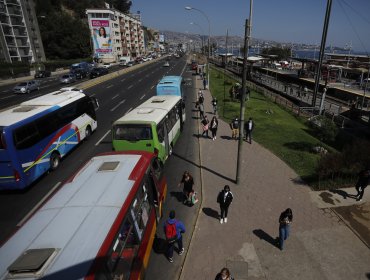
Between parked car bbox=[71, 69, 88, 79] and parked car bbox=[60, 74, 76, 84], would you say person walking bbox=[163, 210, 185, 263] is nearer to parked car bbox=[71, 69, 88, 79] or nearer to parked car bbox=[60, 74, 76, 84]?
parked car bbox=[60, 74, 76, 84]

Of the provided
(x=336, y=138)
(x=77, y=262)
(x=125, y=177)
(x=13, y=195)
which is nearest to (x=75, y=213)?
(x=77, y=262)

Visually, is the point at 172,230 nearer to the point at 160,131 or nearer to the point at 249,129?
the point at 160,131

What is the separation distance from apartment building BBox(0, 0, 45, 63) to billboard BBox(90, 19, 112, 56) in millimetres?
19898

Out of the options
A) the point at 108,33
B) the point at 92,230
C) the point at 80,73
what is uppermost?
the point at 108,33

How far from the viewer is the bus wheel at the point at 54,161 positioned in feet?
43.8

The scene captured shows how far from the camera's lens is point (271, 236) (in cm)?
868

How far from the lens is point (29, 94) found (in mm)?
36375

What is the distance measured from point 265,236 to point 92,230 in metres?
6.04

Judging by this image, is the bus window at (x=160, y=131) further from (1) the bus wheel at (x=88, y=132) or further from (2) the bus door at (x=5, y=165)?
(1) the bus wheel at (x=88, y=132)

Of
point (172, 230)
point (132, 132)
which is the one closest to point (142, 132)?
point (132, 132)

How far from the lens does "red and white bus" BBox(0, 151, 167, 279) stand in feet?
13.8

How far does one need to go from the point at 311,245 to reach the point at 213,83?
37.2 metres

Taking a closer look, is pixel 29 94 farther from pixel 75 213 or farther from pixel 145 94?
pixel 75 213

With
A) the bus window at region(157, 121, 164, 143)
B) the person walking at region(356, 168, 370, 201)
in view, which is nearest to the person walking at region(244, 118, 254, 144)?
the bus window at region(157, 121, 164, 143)
